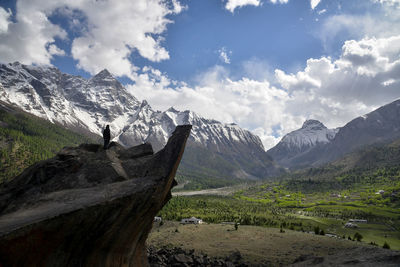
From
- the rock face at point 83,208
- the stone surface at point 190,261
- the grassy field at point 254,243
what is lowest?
the grassy field at point 254,243

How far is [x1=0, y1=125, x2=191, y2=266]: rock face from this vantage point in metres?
8.93

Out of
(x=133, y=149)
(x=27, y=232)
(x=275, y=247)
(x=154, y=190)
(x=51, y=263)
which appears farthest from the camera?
(x=275, y=247)

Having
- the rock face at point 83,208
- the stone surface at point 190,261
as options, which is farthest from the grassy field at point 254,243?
the rock face at point 83,208

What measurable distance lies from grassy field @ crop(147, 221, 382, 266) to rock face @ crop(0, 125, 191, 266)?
1579 cm

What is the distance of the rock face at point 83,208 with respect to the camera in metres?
8.93

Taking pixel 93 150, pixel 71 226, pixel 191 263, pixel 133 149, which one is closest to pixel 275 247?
pixel 191 263

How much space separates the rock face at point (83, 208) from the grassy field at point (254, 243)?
15.8 m

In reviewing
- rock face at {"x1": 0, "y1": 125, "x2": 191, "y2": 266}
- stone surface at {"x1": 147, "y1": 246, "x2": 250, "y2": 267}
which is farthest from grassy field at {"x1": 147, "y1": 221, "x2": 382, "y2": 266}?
rock face at {"x1": 0, "y1": 125, "x2": 191, "y2": 266}

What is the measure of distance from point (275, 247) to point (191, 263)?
12.7 metres

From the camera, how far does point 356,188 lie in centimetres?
15388

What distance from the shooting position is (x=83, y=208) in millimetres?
9914

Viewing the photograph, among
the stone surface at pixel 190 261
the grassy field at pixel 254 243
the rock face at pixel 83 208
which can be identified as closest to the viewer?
the rock face at pixel 83 208

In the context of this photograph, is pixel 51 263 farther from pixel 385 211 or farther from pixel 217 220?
pixel 385 211

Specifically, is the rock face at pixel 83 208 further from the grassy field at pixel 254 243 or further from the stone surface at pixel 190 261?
the grassy field at pixel 254 243
